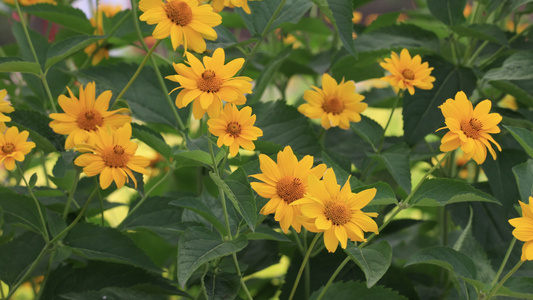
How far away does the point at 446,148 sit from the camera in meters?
0.56

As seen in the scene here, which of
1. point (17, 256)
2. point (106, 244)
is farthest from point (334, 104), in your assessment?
point (17, 256)

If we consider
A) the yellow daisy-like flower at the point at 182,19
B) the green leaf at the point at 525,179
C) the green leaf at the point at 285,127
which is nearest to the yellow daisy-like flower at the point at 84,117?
the yellow daisy-like flower at the point at 182,19

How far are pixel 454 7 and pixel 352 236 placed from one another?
533mm

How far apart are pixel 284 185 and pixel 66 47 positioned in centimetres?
35

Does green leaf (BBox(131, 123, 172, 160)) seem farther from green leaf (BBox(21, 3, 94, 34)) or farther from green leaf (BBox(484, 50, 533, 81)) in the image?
green leaf (BBox(484, 50, 533, 81))

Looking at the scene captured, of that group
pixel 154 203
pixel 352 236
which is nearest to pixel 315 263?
pixel 154 203

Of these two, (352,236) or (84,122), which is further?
(84,122)

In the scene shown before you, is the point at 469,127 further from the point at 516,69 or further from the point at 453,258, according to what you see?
the point at 516,69

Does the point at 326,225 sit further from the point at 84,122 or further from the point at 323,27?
the point at 323,27

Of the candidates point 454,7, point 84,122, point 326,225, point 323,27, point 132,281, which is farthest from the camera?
point 323,27

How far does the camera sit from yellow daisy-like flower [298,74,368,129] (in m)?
0.74

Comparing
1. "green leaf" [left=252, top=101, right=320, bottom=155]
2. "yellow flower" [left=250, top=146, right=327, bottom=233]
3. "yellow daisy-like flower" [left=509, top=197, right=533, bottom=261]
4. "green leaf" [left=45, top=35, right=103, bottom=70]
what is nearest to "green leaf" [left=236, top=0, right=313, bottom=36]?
"green leaf" [left=252, top=101, right=320, bottom=155]

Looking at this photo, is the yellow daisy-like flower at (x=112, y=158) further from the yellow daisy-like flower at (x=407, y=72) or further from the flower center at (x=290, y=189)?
the yellow daisy-like flower at (x=407, y=72)

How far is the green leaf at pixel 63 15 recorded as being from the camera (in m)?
0.89
